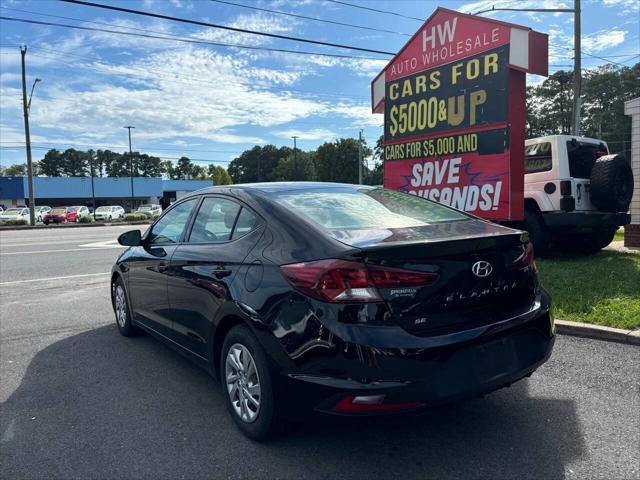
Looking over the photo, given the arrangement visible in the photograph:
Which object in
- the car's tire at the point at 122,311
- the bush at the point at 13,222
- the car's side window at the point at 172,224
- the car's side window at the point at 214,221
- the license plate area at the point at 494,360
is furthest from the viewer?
the bush at the point at 13,222

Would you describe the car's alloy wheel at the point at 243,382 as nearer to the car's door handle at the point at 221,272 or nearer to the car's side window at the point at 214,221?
the car's door handle at the point at 221,272

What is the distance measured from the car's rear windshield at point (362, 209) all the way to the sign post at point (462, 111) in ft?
14.5

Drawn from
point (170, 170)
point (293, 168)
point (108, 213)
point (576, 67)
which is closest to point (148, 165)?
point (170, 170)

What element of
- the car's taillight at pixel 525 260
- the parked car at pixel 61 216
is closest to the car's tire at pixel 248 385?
the car's taillight at pixel 525 260

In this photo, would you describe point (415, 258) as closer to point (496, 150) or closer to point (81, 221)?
point (496, 150)

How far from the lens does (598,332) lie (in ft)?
15.5

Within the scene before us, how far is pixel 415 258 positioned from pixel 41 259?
39.1 feet

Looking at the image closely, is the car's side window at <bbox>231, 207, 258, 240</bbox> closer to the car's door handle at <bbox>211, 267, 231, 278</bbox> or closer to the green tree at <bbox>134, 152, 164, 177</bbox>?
the car's door handle at <bbox>211, 267, 231, 278</bbox>

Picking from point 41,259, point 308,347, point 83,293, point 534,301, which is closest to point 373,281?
point 308,347

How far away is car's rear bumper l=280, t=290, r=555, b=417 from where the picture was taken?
249cm

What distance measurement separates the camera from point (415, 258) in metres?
2.63

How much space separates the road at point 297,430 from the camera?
275 cm

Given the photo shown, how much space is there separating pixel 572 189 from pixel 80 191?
7322cm

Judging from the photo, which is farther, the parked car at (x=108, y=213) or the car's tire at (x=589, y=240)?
the parked car at (x=108, y=213)
